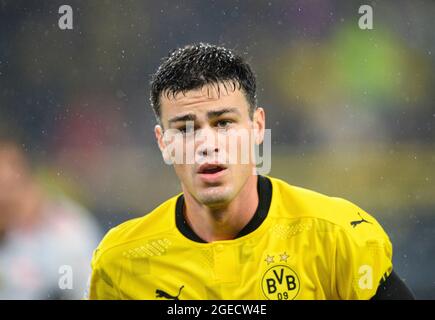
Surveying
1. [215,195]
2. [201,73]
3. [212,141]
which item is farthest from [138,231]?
[201,73]

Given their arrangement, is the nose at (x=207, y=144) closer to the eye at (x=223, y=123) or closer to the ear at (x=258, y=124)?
the eye at (x=223, y=123)

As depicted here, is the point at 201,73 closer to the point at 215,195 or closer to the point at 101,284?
the point at 215,195

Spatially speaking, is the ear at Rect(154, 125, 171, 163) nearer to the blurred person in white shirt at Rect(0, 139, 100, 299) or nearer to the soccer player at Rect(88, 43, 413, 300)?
the soccer player at Rect(88, 43, 413, 300)

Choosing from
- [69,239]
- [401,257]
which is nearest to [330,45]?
[401,257]

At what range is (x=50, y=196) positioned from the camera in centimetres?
647

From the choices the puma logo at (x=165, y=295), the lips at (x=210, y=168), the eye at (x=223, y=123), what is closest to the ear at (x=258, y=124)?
the eye at (x=223, y=123)

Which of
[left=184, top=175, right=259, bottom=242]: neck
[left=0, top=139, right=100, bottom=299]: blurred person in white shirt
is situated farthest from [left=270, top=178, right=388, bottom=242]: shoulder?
[left=0, top=139, right=100, bottom=299]: blurred person in white shirt

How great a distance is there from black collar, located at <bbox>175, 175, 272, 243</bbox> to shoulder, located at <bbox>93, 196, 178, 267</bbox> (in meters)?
0.04

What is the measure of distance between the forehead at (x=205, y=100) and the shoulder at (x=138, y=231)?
53 centimetres

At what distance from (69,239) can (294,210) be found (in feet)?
10.8

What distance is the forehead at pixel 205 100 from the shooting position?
2.88m

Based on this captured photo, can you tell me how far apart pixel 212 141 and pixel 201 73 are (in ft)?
1.15

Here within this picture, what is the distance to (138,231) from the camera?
3.25 meters

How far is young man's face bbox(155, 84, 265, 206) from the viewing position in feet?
9.30
